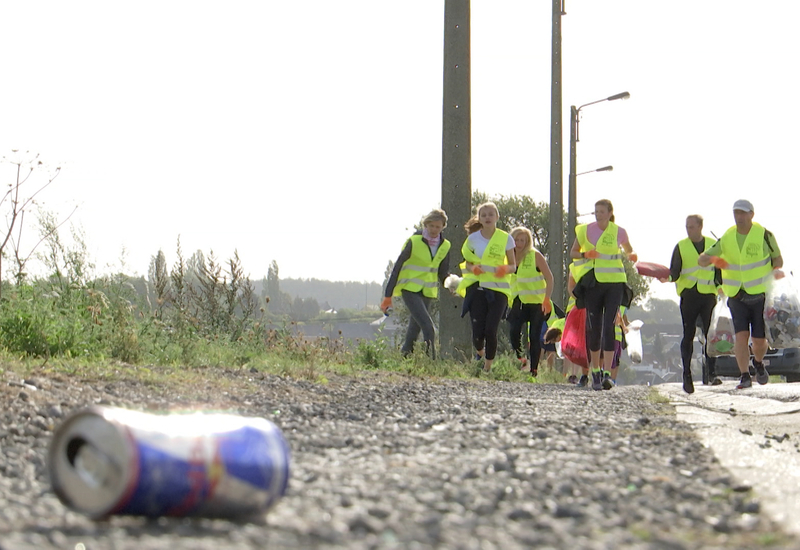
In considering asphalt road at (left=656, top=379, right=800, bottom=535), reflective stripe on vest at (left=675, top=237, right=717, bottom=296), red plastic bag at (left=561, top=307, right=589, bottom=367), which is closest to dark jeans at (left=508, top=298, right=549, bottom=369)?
red plastic bag at (left=561, top=307, right=589, bottom=367)

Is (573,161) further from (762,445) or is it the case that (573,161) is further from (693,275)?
(762,445)

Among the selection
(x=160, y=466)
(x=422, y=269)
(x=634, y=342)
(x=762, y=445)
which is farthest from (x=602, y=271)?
(x=160, y=466)

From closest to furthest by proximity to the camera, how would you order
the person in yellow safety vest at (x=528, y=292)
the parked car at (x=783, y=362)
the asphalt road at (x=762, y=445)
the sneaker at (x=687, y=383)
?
the asphalt road at (x=762, y=445), the sneaker at (x=687, y=383), the person in yellow safety vest at (x=528, y=292), the parked car at (x=783, y=362)

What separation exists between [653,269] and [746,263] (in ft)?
4.75

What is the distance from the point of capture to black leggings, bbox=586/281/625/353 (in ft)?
33.7

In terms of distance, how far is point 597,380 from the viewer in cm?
1062

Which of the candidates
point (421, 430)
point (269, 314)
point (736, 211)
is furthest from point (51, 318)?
point (736, 211)

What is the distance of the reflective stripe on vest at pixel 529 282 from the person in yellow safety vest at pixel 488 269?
4.03 feet

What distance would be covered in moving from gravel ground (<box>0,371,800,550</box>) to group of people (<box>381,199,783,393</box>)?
4.17 metres

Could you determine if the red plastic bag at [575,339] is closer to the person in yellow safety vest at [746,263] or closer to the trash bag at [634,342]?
the person in yellow safety vest at [746,263]

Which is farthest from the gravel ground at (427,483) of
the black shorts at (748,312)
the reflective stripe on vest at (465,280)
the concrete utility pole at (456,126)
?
the concrete utility pole at (456,126)

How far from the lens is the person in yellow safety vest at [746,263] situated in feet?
33.8

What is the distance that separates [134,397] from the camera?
5656 mm

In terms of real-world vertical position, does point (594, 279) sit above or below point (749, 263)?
below
